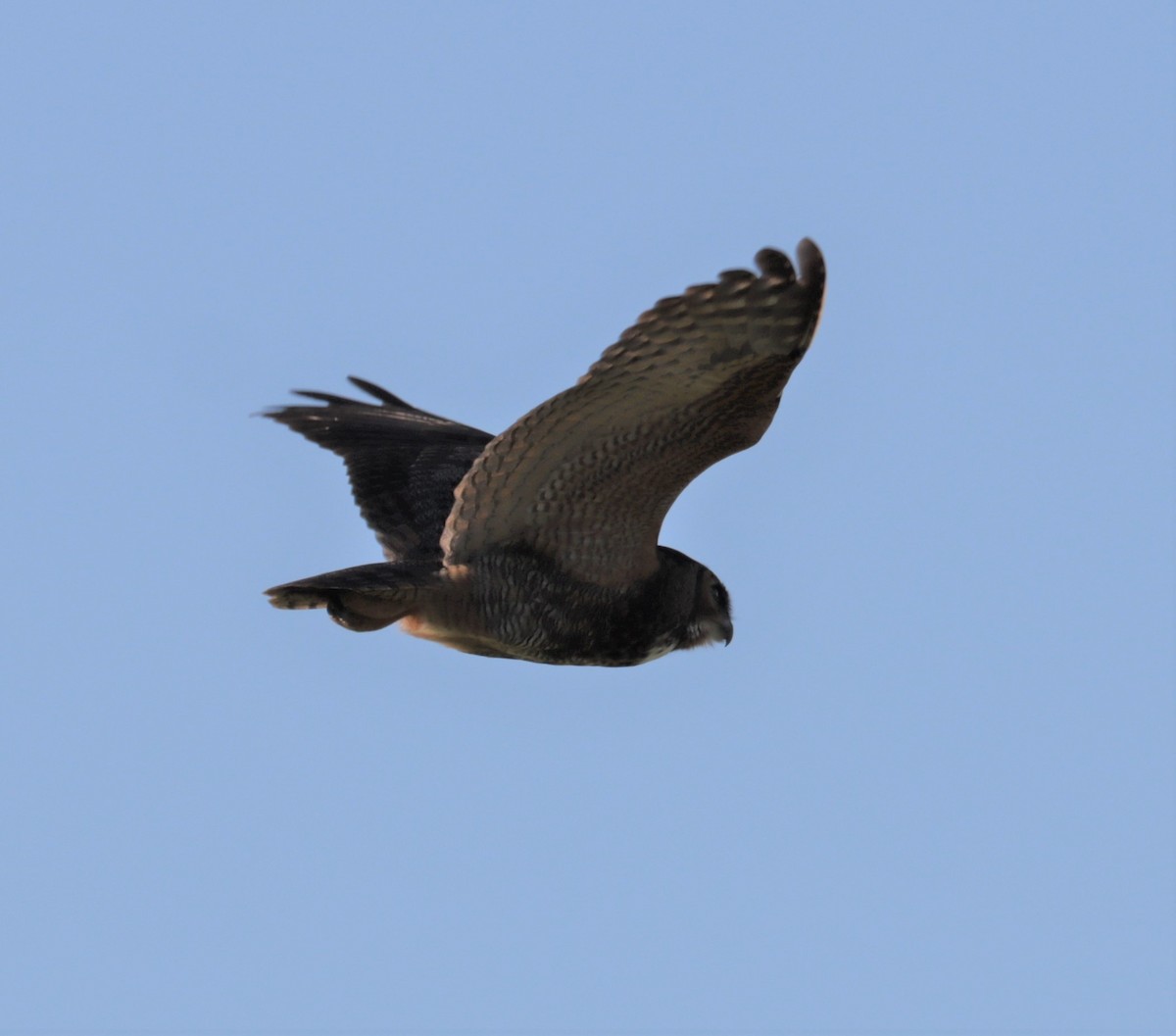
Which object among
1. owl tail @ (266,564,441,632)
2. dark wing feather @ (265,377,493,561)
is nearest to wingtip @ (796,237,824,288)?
owl tail @ (266,564,441,632)

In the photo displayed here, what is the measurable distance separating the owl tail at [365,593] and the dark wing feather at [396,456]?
685 millimetres

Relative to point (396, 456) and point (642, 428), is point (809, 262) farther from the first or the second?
point (396, 456)

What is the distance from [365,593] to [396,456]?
2058mm

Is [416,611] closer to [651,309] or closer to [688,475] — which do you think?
[688,475]

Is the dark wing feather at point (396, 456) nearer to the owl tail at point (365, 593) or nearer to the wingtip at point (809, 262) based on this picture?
the owl tail at point (365, 593)

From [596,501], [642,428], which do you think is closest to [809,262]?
[642,428]

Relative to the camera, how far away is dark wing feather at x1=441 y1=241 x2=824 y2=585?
24.9ft

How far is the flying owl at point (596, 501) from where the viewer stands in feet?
25.2

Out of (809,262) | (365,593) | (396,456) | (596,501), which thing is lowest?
(365,593)

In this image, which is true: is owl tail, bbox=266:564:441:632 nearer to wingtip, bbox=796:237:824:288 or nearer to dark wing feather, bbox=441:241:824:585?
dark wing feather, bbox=441:241:824:585

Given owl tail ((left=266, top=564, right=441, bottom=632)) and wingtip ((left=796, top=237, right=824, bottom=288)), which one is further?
owl tail ((left=266, top=564, right=441, bottom=632))

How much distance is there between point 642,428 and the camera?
824 cm

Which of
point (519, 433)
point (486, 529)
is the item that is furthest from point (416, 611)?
point (519, 433)

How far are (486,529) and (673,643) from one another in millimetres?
1352
